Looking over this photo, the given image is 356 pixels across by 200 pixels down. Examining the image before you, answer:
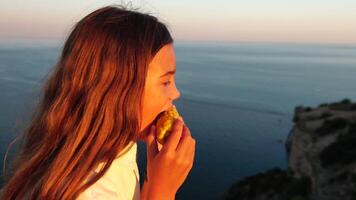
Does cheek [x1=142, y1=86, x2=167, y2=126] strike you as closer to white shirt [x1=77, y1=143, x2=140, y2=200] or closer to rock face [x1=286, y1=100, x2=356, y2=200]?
white shirt [x1=77, y1=143, x2=140, y2=200]

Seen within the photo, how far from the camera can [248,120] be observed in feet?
283

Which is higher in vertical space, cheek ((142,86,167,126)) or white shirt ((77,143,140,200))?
cheek ((142,86,167,126))

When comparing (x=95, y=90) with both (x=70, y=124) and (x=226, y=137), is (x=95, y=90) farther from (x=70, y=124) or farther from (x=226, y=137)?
(x=226, y=137)

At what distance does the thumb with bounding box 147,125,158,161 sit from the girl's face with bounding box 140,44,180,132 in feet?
0.16

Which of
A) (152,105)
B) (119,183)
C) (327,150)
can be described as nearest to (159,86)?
(152,105)

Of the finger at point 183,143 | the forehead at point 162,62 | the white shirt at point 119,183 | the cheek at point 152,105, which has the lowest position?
the white shirt at point 119,183

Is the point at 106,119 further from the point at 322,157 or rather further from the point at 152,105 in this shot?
the point at 322,157

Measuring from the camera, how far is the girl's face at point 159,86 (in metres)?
2.32

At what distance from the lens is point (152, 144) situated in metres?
2.46

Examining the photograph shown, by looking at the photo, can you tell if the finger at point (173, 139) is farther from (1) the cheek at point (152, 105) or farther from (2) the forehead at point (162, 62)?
(2) the forehead at point (162, 62)

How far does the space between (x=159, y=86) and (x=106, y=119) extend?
0.34 metres

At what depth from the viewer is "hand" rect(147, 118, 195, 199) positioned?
2.25m

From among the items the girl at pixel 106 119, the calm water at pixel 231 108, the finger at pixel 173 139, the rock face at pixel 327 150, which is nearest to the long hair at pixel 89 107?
the girl at pixel 106 119

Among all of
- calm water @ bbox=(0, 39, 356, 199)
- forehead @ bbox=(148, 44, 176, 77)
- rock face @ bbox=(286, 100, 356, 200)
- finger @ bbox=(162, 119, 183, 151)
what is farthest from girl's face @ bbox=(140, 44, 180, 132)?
calm water @ bbox=(0, 39, 356, 199)
